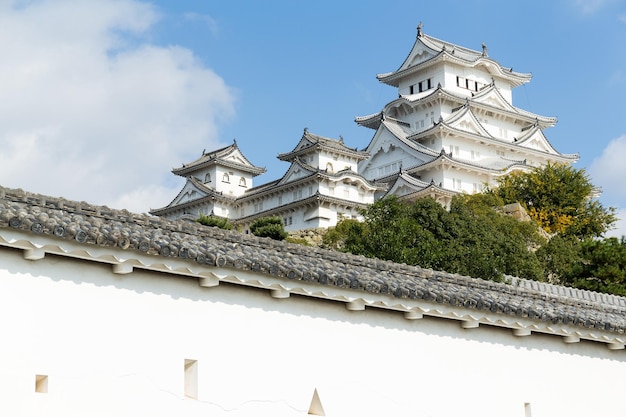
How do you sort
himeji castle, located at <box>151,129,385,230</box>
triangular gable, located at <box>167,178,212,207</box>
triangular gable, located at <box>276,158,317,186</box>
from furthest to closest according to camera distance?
triangular gable, located at <box>167,178,212,207</box>
triangular gable, located at <box>276,158,317,186</box>
himeji castle, located at <box>151,129,385,230</box>

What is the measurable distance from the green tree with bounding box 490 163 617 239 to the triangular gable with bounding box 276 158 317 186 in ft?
36.4

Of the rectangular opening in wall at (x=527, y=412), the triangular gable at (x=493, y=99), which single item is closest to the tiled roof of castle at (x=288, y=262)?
the rectangular opening in wall at (x=527, y=412)

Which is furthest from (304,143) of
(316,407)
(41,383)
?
(41,383)

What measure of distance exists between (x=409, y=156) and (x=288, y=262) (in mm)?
48177

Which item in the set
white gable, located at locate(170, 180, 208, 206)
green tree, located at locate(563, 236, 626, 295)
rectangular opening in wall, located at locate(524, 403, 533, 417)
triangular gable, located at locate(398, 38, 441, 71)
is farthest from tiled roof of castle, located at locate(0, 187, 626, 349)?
triangular gable, located at locate(398, 38, 441, 71)

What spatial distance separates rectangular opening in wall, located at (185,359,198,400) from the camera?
10.3 m

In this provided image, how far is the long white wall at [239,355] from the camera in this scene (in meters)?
9.20

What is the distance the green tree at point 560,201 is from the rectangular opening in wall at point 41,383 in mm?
39548

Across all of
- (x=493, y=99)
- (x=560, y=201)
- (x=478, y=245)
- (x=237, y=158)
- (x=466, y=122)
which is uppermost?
(x=493, y=99)

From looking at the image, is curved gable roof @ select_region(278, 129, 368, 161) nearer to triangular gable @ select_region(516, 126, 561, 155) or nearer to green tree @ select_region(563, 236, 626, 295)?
triangular gable @ select_region(516, 126, 561, 155)

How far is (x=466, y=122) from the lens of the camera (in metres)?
59.8

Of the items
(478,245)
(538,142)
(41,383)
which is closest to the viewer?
(41,383)

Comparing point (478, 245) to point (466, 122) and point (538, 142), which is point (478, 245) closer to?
point (466, 122)

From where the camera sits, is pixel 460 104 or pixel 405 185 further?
pixel 460 104
